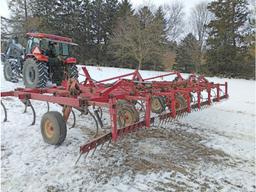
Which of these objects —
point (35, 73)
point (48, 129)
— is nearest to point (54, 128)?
point (48, 129)

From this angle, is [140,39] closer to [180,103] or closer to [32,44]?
[32,44]

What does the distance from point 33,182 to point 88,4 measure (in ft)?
94.0

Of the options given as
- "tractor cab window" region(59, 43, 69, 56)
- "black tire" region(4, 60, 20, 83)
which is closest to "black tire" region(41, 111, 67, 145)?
"tractor cab window" region(59, 43, 69, 56)

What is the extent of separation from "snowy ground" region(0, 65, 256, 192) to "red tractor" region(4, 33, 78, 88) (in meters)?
2.61

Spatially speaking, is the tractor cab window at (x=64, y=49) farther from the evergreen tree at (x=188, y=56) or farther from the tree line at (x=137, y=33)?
the evergreen tree at (x=188, y=56)

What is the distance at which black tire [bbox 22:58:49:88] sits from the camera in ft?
26.8

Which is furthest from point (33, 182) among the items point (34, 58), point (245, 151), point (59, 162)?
point (34, 58)

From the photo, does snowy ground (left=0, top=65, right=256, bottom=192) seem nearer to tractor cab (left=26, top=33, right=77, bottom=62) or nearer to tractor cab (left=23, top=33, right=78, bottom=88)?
tractor cab (left=23, top=33, right=78, bottom=88)

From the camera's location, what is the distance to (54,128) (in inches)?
172

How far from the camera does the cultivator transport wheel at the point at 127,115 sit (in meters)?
4.66

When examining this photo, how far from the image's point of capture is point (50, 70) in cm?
891

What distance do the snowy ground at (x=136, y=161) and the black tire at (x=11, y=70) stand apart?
476 centimetres

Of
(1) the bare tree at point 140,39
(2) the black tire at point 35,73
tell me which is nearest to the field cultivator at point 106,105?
(2) the black tire at point 35,73

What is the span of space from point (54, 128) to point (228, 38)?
22.1 meters
